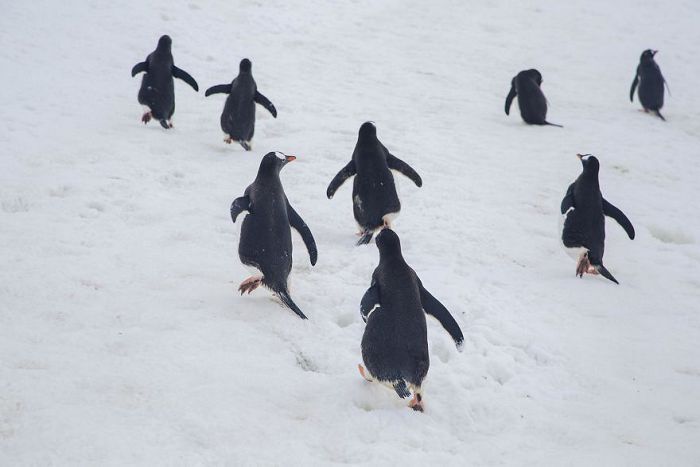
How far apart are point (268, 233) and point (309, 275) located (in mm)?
577

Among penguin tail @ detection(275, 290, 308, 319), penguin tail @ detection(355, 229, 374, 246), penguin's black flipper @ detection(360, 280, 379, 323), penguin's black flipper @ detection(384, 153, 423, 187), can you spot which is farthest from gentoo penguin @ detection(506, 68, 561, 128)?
penguin's black flipper @ detection(360, 280, 379, 323)

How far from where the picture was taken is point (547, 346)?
407 centimetres

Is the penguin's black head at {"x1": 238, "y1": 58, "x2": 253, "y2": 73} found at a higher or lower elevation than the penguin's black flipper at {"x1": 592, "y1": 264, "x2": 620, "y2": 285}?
higher

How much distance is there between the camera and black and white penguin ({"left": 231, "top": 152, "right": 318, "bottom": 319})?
13.5 ft

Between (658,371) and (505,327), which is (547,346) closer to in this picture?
(505,327)

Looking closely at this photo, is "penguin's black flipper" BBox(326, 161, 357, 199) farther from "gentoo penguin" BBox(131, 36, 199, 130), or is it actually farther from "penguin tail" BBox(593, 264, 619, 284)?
"gentoo penguin" BBox(131, 36, 199, 130)

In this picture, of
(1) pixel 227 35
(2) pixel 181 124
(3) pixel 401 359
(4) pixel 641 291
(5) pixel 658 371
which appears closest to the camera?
(3) pixel 401 359

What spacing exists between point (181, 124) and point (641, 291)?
5187 mm

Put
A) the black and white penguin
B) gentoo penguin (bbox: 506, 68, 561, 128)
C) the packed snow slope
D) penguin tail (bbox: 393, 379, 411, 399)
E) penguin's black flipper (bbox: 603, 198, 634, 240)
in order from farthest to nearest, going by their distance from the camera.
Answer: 1. gentoo penguin (bbox: 506, 68, 561, 128)
2. penguin's black flipper (bbox: 603, 198, 634, 240)
3. the black and white penguin
4. penguin tail (bbox: 393, 379, 411, 399)
5. the packed snow slope

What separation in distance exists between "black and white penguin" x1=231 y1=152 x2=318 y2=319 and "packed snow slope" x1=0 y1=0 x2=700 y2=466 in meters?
0.16

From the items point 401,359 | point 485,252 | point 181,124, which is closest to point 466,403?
point 401,359

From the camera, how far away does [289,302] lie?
4.02 m

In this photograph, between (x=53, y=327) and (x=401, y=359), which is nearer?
(x=401, y=359)

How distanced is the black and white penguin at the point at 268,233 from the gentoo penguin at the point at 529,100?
5.59m
